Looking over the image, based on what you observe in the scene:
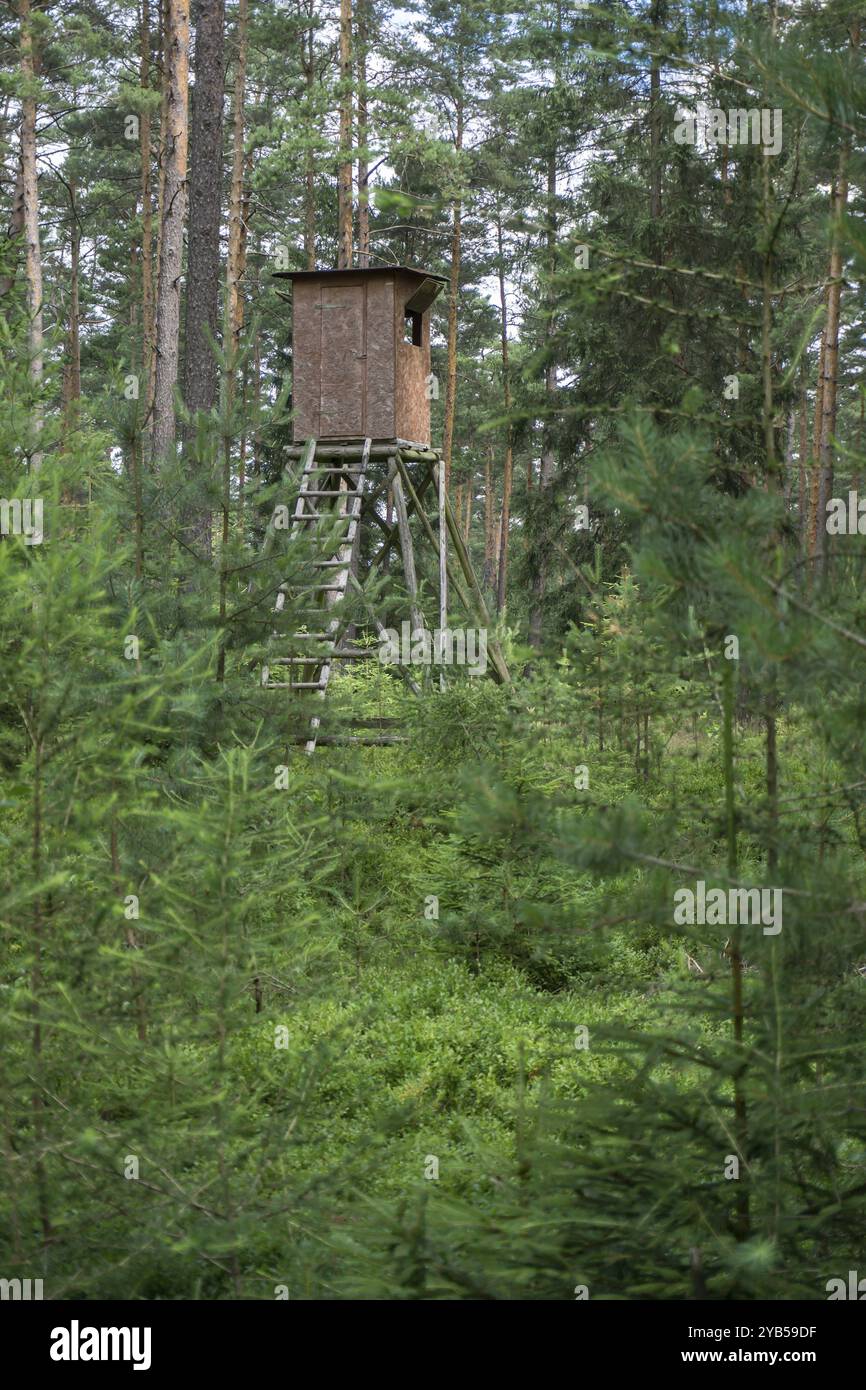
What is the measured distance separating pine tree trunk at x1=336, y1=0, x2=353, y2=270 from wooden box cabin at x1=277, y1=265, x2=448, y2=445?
247 inches

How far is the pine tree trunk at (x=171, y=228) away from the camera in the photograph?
1317 cm

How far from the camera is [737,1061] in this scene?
10.0 ft

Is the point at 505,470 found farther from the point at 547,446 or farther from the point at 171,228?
the point at 171,228

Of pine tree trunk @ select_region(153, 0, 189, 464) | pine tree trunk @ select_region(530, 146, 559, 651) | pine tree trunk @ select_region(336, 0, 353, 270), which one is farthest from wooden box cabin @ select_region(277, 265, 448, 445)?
pine tree trunk @ select_region(336, 0, 353, 270)

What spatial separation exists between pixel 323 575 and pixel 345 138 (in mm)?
15179

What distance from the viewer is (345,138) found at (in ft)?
67.7

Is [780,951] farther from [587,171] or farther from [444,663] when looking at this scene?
[587,171]

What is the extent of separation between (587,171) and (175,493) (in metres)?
15.2

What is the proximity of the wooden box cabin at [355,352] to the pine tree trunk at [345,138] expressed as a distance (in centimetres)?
627

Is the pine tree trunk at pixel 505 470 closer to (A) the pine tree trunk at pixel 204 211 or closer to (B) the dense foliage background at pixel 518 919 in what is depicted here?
(A) the pine tree trunk at pixel 204 211

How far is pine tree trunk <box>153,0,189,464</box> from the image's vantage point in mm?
13172

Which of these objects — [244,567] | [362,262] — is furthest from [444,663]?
[362,262]

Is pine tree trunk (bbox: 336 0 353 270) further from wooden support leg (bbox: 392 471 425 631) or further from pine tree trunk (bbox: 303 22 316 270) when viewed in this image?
wooden support leg (bbox: 392 471 425 631)

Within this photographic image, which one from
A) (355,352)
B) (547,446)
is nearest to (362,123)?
(547,446)
